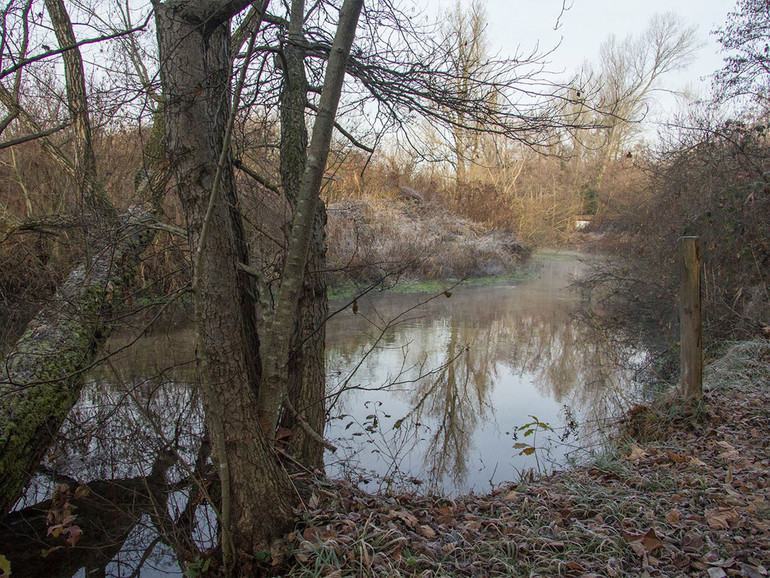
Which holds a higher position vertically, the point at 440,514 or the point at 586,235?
the point at 586,235

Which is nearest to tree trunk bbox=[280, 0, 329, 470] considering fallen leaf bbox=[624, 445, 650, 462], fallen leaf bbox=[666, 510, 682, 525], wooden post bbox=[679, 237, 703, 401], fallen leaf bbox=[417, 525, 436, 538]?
fallen leaf bbox=[417, 525, 436, 538]

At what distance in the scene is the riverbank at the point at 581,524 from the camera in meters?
2.69

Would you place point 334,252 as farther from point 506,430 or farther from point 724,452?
point 724,452

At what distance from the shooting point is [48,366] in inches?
170

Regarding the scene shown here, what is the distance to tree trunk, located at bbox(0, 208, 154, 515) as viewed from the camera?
3.92 m

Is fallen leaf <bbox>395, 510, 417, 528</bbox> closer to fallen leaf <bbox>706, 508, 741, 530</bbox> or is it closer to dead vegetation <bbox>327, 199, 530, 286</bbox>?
fallen leaf <bbox>706, 508, 741, 530</bbox>

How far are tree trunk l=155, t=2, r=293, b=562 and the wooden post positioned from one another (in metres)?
3.79

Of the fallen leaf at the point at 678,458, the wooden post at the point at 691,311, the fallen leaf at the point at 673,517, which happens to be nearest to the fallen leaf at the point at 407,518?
the fallen leaf at the point at 673,517

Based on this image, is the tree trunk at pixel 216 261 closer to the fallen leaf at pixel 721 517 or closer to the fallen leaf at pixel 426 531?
the fallen leaf at pixel 426 531

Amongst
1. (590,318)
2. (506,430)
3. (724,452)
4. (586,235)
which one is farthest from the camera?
(586,235)

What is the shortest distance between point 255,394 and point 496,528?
167 centimetres

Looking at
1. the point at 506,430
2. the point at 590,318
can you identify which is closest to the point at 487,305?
the point at 590,318

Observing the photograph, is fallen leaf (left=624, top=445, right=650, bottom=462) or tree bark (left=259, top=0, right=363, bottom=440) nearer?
tree bark (left=259, top=0, right=363, bottom=440)

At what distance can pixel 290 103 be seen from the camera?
406 cm
